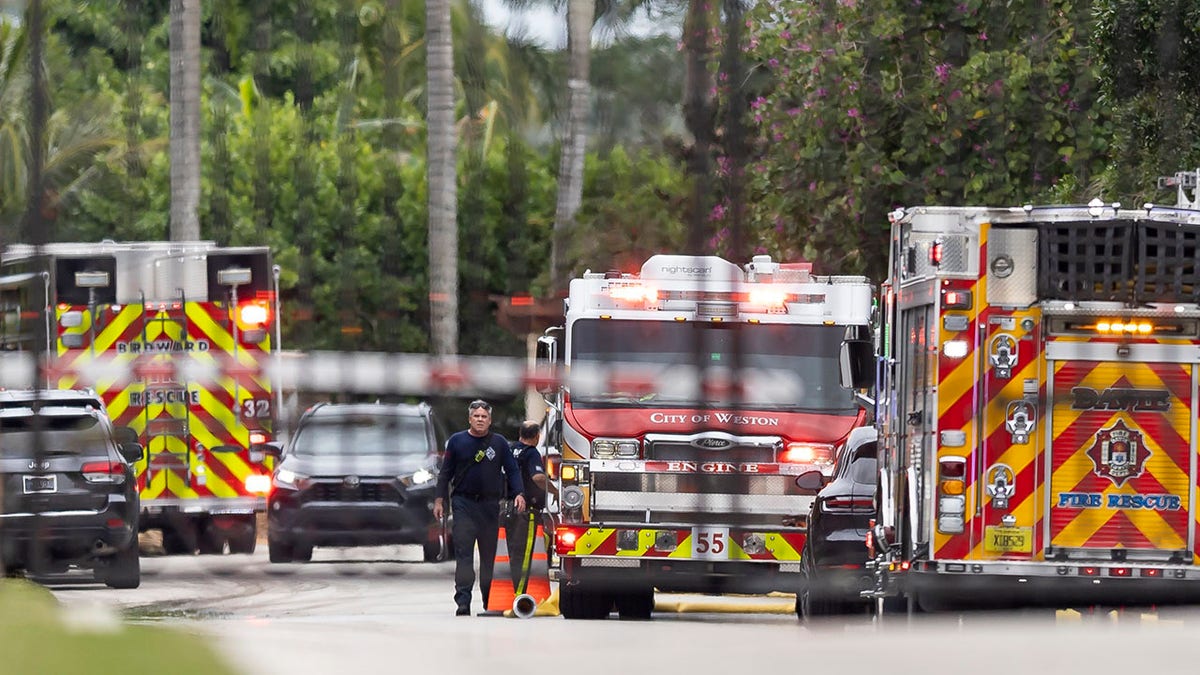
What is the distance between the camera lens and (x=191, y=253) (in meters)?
4.47

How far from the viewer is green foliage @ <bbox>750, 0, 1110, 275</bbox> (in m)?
6.96

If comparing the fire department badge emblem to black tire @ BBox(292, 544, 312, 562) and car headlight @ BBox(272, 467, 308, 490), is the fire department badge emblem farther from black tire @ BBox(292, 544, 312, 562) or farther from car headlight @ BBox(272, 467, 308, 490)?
black tire @ BBox(292, 544, 312, 562)

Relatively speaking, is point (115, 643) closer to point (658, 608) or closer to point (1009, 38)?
point (1009, 38)

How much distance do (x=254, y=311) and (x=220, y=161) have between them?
1.11 ft

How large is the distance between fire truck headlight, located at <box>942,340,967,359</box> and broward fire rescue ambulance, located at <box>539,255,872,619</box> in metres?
2.05

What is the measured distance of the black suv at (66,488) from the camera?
405 cm

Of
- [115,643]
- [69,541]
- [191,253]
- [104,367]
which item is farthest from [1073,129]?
[115,643]

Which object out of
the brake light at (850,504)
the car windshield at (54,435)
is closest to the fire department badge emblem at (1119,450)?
the brake light at (850,504)

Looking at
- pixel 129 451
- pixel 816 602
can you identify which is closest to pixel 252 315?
pixel 129 451

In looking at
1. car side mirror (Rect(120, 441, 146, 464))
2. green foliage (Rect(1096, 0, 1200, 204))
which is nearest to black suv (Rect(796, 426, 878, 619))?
green foliage (Rect(1096, 0, 1200, 204))

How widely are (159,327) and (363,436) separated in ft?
15.4

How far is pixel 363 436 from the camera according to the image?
30.7 ft

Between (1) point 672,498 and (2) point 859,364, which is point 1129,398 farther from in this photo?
(1) point 672,498

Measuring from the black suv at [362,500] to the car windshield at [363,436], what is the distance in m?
0.01
